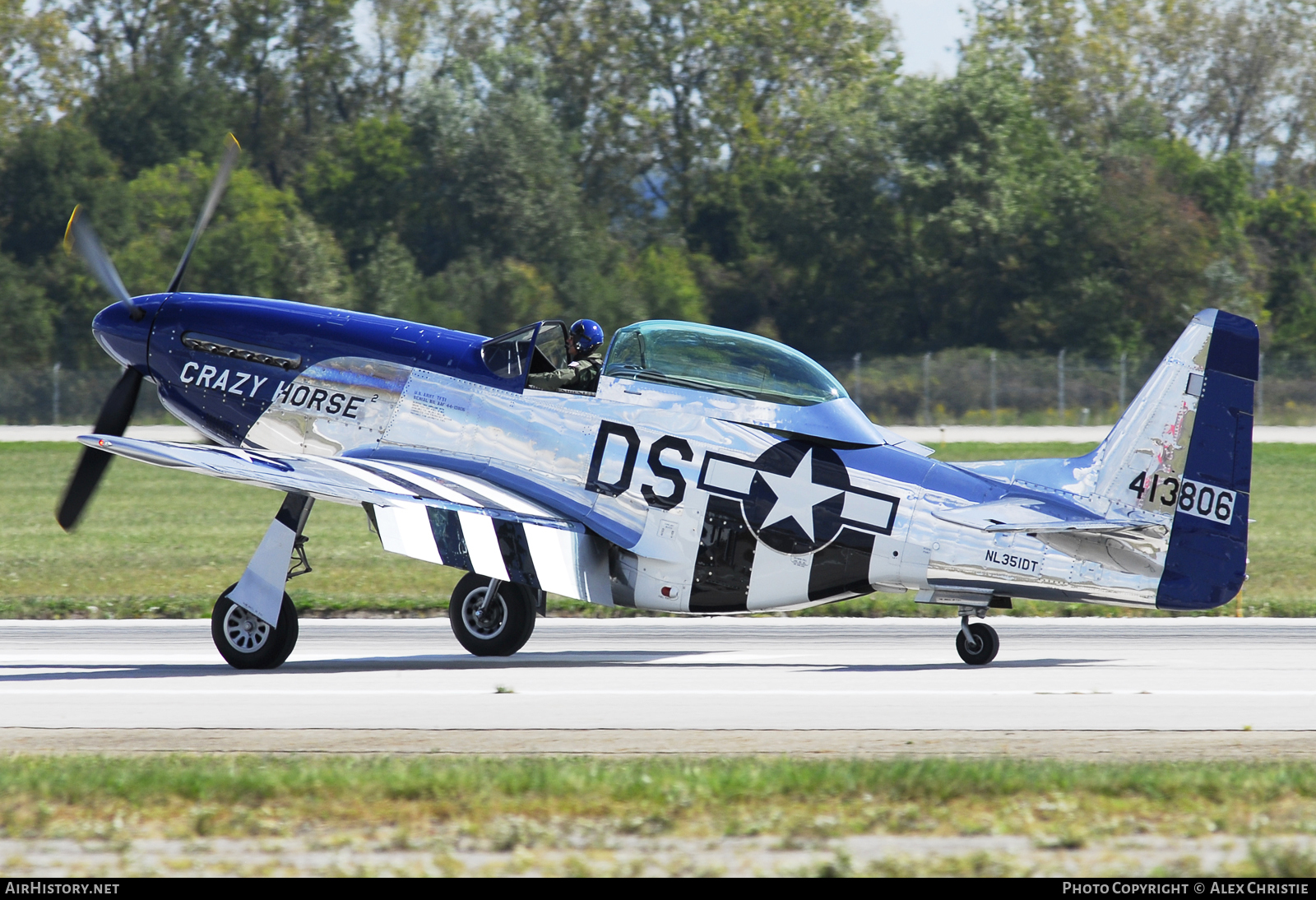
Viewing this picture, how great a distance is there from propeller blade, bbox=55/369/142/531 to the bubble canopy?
14.9 feet

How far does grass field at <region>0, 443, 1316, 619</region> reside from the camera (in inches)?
603

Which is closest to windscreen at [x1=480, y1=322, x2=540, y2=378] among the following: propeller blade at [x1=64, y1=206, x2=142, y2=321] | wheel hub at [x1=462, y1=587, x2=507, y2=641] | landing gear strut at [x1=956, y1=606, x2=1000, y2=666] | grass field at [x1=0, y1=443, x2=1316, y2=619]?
wheel hub at [x1=462, y1=587, x2=507, y2=641]

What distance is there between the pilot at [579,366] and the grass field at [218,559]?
4.31 m

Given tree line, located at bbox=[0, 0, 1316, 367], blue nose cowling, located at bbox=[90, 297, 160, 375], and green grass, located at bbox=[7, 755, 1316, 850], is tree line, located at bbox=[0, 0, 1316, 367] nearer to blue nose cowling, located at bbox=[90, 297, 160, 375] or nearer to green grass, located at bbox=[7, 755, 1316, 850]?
blue nose cowling, located at bbox=[90, 297, 160, 375]

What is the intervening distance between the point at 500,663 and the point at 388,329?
295 centimetres

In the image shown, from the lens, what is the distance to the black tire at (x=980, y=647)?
1127cm

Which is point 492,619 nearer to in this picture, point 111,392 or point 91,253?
point 111,392

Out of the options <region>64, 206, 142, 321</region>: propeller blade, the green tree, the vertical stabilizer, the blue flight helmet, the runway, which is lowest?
the runway

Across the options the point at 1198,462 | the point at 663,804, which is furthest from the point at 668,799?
the point at 1198,462

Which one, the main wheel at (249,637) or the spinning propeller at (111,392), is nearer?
the main wheel at (249,637)

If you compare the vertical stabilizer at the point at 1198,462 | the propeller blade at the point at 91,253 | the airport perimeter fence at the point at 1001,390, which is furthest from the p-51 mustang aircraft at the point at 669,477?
the airport perimeter fence at the point at 1001,390

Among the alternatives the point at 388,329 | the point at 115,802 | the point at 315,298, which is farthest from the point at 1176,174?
the point at 115,802

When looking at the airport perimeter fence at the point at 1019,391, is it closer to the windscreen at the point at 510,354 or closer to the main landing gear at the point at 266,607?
the windscreen at the point at 510,354

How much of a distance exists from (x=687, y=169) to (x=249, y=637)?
178ft
